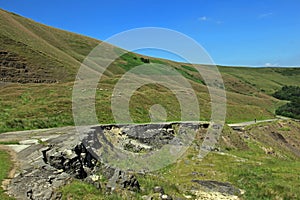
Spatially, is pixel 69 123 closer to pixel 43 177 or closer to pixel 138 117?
pixel 138 117

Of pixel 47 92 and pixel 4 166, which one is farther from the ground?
pixel 47 92

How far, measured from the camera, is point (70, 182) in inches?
A: 439

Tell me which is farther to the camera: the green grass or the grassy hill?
the grassy hill

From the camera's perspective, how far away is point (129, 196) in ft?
40.0

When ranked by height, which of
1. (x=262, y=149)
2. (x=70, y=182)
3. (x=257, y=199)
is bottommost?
(x=262, y=149)

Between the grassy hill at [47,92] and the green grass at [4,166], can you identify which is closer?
the green grass at [4,166]

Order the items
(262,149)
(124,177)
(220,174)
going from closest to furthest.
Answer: (124,177) < (220,174) < (262,149)

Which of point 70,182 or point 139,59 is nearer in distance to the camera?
point 70,182

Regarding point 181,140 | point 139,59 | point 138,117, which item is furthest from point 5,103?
point 139,59

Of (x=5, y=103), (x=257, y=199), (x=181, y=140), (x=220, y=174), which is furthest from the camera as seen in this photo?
(x=5, y=103)

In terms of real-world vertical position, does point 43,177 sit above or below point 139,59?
below

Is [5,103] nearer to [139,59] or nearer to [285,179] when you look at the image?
[285,179]

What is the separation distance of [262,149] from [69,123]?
22.3 metres

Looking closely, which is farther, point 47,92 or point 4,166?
point 47,92
